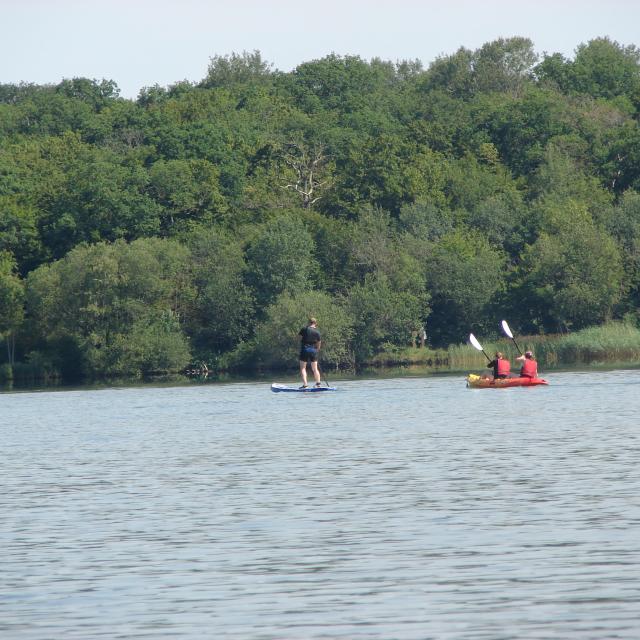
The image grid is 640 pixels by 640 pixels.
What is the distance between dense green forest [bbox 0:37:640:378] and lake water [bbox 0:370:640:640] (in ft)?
191

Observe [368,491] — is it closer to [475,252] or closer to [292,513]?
[292,513]

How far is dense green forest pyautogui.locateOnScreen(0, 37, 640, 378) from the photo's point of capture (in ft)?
300

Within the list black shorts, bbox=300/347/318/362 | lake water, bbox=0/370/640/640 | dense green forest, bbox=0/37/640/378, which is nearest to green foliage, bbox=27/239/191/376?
dense green forest, bbox=0/37/640/378

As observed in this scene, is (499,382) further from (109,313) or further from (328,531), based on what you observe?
(109,313)

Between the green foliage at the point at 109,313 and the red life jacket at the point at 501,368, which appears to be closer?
the red life jacket at the point at 501,368

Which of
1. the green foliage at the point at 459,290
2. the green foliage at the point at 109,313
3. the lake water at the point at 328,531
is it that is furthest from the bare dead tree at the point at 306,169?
the lake water at the point at 328,531

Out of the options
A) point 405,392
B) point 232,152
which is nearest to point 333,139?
point 232,152

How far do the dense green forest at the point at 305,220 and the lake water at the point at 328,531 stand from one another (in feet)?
191

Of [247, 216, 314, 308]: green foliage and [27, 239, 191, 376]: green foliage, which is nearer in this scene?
[27, 239, 191, 376]: green foliage

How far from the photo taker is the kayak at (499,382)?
47838 millimetres

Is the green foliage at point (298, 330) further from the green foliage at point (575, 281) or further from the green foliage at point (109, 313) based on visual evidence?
the green foliage at point (575, 281)

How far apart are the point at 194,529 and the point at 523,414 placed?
63.3ft

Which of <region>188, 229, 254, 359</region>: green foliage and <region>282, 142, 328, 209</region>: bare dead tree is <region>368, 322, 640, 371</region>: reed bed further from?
<region>282, 142, 328, 209</region>: bare dead tree

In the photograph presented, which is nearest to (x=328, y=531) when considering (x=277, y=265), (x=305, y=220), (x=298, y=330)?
(x=298, y=330)
